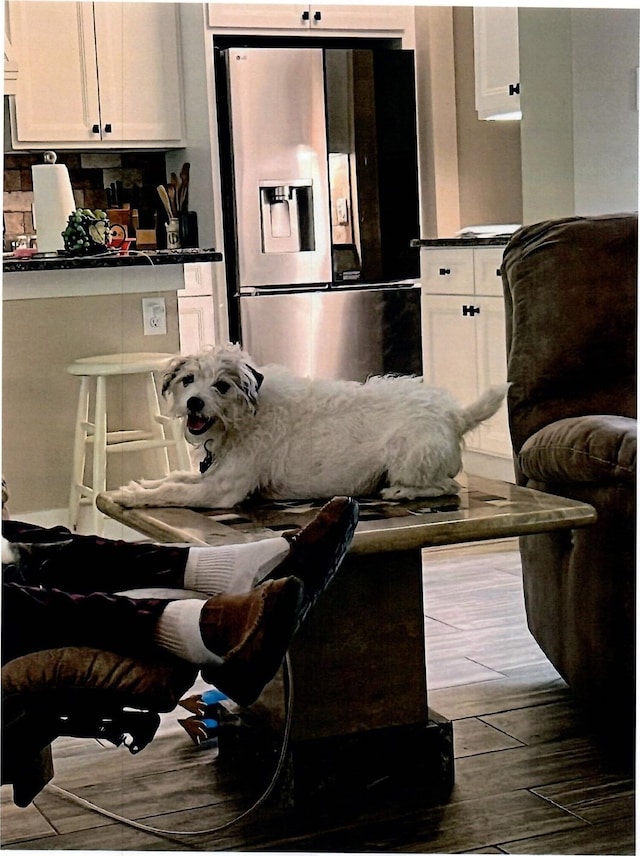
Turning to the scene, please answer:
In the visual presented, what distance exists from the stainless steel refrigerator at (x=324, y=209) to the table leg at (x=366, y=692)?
1.30 feet

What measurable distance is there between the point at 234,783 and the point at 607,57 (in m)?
1.52

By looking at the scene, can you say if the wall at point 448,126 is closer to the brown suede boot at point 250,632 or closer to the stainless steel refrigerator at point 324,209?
the stainless steel refrigerator at point 324,209

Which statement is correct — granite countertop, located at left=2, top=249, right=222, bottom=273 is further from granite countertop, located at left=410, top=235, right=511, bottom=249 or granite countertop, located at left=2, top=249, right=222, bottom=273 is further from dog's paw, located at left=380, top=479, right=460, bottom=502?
dog's paw, located at left=380, top=479, right=460, bottom=502

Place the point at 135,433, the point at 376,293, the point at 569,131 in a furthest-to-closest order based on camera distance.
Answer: the point at 569,131, the point at 376,293, the point at 135,433

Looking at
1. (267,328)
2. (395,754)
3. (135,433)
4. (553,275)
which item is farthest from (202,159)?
(395,754)

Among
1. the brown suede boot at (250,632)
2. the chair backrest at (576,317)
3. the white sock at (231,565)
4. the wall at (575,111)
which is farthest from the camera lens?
the chair backrest at (576,317)

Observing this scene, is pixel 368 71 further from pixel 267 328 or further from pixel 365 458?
pixel 365 458

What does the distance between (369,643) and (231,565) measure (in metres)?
0.38

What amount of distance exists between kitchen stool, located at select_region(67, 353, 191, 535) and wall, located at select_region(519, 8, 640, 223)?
0.87 m

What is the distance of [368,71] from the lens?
6.93 ft

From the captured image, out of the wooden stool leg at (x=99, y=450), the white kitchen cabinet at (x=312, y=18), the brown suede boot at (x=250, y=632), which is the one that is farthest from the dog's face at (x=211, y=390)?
the white kitchen cabinet at (x=312, y=18)

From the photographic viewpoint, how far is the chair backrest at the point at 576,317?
7.77 ft

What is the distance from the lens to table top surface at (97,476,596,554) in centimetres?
190

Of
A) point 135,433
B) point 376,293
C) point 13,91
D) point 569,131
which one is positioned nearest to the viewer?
point 13,91
